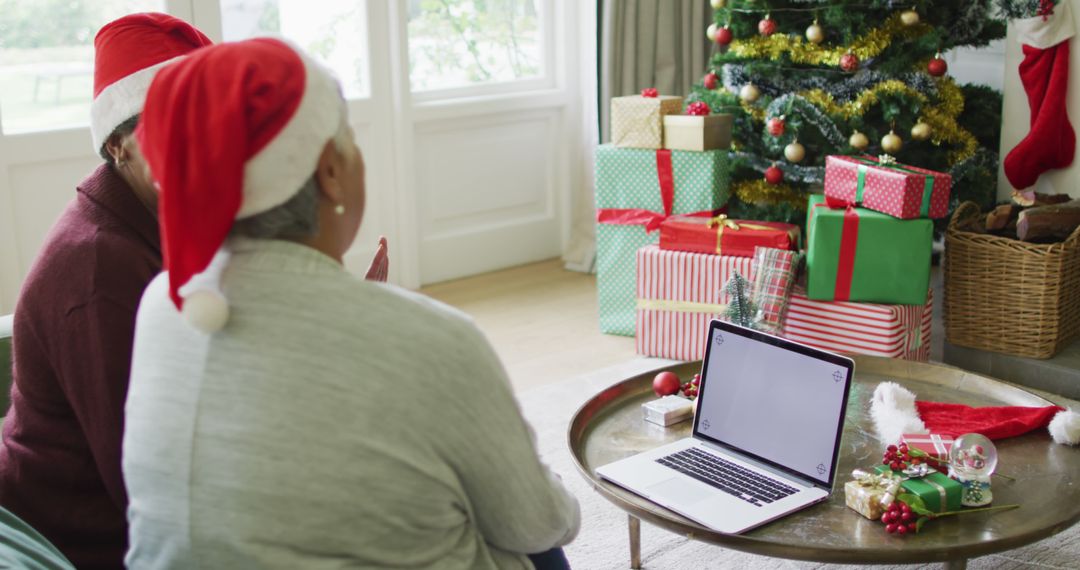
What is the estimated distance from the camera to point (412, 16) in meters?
4.37

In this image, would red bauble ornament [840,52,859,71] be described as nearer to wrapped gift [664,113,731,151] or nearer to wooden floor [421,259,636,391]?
wrapped gift [664,113,731,151]

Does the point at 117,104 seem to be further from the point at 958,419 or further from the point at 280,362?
the point at 958,419

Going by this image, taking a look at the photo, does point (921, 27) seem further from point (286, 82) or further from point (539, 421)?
point (286, 82)

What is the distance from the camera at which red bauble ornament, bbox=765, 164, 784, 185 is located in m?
3.68

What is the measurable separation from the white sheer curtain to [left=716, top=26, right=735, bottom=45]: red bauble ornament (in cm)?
72

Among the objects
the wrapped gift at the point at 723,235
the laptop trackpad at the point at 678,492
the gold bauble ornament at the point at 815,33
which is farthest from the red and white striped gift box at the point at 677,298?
the laptop trackpad at the point at 678,492

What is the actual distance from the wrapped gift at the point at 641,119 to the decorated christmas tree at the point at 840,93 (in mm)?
229

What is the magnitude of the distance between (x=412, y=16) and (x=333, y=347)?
3.49 meters

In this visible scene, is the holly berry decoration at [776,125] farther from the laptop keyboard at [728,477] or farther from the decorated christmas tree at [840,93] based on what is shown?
the laptop keyboard at [728,477]

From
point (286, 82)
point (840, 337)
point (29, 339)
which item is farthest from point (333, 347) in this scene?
point (840, 337)

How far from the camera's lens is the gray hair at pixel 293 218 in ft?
3.64

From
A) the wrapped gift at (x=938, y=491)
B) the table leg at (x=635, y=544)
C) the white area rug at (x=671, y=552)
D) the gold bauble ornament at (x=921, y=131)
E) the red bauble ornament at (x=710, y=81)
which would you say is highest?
the red bauble ornament at (x=710, y=81)

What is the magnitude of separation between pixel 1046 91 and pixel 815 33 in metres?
0.73

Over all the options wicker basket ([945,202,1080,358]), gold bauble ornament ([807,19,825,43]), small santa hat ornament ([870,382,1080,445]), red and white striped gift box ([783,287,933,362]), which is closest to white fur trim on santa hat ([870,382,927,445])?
small santa hat ornament ([870,382,1080,445])
